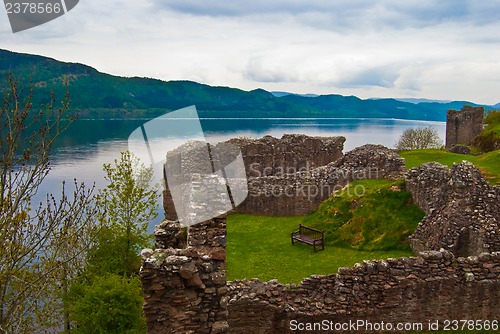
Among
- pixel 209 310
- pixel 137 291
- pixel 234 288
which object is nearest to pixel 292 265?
pixel 234 288

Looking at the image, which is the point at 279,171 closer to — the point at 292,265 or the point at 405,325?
the point at 292,265

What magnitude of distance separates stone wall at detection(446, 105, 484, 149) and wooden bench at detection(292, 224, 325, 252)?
4409 cm

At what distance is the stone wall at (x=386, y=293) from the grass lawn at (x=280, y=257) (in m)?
3.03

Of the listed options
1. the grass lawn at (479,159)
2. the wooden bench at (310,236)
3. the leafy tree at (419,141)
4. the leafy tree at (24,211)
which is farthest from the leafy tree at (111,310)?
the leafy tree at (419,141)

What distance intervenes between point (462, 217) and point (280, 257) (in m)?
7.70

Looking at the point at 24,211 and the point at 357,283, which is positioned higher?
the point at 24,211

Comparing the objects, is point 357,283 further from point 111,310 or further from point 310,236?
point 111,310

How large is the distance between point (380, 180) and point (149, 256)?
21093 mm

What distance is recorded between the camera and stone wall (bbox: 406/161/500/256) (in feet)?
51.4

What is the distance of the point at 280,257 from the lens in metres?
19.4

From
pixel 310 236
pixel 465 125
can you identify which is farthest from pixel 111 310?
pixel 465 125

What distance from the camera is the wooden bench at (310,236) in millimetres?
19797

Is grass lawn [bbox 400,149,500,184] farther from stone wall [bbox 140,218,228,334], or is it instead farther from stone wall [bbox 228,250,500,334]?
stone wall [bbox 140,218,228,334]

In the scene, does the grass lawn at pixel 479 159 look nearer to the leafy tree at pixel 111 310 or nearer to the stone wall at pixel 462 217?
the stone wall at pixel 462 217
